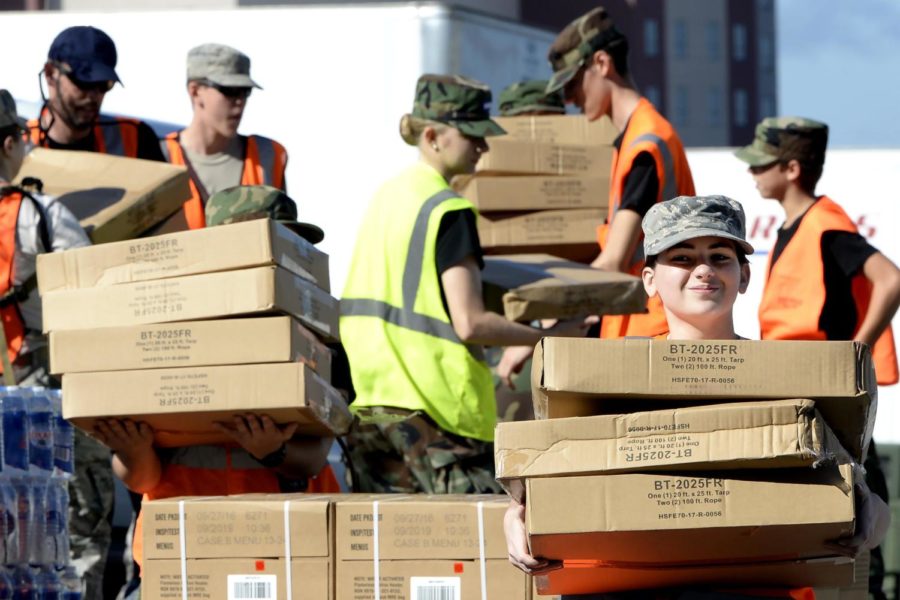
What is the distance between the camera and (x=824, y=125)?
23.8ft

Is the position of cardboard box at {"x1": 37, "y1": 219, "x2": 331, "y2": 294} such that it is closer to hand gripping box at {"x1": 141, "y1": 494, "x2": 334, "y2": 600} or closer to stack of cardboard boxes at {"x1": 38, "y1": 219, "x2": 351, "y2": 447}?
stack of cardboard boxes at {"x1": 38, "y1": 219, "x2": 351, "y2": 447}

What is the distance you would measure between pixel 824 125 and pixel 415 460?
217 cm

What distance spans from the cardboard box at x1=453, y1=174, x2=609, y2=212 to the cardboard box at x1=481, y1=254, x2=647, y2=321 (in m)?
0.89

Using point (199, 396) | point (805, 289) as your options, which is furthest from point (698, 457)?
point (805, 289)

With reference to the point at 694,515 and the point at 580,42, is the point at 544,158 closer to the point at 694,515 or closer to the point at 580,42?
the point at 580,42

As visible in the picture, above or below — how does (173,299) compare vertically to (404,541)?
above

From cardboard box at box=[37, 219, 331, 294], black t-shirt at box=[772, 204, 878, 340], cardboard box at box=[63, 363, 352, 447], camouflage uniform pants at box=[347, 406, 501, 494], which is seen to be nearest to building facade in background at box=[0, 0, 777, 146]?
black t-shirt at box=[772, 204, 878, 340]

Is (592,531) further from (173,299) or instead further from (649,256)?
(173,299)

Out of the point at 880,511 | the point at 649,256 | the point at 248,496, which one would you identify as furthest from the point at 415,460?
the point at 880,511

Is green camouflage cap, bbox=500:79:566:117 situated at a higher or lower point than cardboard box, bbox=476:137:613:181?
higher

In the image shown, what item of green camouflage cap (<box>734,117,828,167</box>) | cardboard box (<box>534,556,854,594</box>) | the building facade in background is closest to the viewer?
cardboard box (<box>534,556,854,594</box>)

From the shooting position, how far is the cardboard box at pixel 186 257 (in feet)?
17.8

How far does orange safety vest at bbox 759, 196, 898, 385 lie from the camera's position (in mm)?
6637

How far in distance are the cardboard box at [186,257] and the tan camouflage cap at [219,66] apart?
1665 mm
